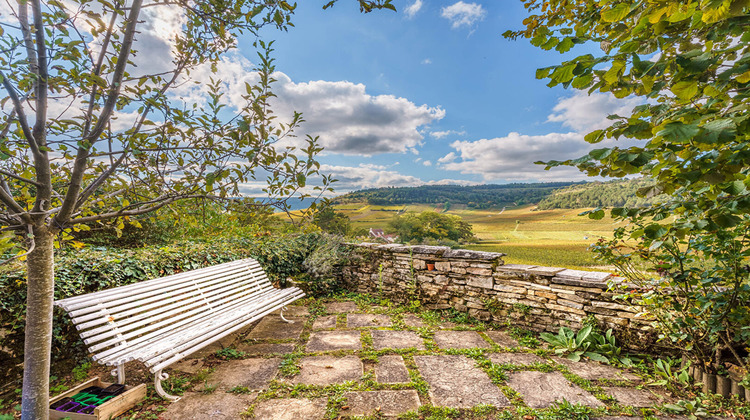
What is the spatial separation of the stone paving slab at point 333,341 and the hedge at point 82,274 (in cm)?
173

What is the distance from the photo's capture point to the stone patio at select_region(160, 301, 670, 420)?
2.11 m

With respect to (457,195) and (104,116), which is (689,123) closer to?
(104,116)

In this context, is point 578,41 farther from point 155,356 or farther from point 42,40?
point 155,356

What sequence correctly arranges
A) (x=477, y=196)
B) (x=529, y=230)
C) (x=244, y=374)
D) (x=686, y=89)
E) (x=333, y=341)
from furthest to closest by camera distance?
(x=477, y=196) < (x=529, y=230) < (x=333, y=341) < (x=244, y=374) < (x=686, y=89)

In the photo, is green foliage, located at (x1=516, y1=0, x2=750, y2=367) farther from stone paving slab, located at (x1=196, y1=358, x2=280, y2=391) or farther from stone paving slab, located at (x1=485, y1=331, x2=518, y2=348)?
stone paving slab, located at (x1=196, y1=358, x2=280, y2=391)

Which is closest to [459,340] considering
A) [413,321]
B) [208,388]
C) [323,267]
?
[413,321]

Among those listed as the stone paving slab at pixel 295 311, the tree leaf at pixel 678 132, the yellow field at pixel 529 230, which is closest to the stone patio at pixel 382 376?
the stone paving slab at pixel 295 311

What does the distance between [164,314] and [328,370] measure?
1.55 meters

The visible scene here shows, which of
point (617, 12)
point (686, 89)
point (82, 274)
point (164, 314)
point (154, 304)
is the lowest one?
point (164, 314)

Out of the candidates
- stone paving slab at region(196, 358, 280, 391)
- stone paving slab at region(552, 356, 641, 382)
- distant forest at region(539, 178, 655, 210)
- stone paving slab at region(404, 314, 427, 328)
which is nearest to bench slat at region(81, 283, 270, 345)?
stone paving slab at region(196, 358, 280, 391)

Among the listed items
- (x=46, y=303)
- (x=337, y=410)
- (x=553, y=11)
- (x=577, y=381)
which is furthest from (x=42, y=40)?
(x=577, y=381)

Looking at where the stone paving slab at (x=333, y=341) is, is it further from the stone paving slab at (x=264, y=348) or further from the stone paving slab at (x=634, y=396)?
the stone paving slab at (x=634, y=396)

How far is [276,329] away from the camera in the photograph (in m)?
3.56

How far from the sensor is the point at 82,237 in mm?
5309
